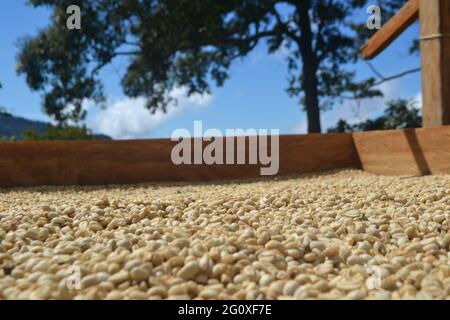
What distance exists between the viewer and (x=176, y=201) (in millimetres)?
2010

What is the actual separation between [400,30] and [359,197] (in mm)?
2202

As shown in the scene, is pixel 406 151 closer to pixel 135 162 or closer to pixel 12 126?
pixel 135 162

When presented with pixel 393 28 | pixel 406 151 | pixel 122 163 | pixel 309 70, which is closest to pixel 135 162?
pixel 122 163

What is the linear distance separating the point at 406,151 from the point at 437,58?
687 mm

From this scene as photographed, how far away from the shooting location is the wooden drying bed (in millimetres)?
3623

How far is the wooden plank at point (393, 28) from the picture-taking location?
371 centimetres

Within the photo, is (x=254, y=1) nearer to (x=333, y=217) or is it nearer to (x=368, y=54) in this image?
(x=368, y=54)

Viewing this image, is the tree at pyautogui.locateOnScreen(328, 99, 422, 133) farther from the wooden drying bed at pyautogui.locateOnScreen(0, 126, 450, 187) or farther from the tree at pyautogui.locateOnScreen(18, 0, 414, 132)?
the wooden drying bed at pyautogui.locateOnScreen(0, 126, 450, 187)

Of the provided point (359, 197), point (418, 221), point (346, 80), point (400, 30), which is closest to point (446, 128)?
point (400, 30)

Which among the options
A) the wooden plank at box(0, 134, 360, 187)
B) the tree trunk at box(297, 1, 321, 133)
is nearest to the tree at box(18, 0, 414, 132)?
the tree trunk at box(297, 1, 321, 133)

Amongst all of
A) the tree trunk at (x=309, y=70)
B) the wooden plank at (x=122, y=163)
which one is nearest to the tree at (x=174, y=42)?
the tree trunk at (x=309, y=70)

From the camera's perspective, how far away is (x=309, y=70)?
751 cm

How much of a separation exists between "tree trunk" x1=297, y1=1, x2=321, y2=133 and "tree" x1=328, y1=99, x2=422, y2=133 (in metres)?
0.85
